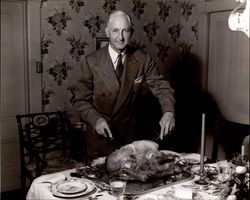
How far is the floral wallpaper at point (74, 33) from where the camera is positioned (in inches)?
125

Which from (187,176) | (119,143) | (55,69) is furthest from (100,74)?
(187,176)

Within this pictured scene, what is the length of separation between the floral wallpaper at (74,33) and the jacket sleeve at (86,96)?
802mm

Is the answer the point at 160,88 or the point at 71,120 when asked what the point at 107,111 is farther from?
the point at 71,120

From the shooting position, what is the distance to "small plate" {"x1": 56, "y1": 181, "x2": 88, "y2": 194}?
57.7 inches

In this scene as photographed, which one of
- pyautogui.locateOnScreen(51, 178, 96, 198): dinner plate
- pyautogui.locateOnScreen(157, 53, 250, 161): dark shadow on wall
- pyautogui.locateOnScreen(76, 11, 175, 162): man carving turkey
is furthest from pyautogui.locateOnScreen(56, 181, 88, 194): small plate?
pyautogui.locateOnScreen(157, 53, 250, 161): dark shadow on wall

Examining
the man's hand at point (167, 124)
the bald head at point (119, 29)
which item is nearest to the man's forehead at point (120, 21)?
the bald head at point (119, 29)

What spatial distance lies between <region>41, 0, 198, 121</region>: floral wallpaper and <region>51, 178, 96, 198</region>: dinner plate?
1775 millimetres

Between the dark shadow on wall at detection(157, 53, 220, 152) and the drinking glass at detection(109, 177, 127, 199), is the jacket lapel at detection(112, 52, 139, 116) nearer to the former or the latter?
the drinking glass at detection(109, 177, 127, 199)

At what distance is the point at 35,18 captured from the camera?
306 centimetres

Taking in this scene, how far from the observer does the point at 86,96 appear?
242 centimetres

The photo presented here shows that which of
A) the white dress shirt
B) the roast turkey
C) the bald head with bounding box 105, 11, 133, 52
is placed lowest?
the roast turkey

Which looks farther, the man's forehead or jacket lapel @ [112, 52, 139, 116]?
jacket lapel @ [112, 52, 139, 116]

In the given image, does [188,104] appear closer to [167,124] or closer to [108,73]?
[108,73]

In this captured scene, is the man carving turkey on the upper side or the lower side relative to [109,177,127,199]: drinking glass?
upper
